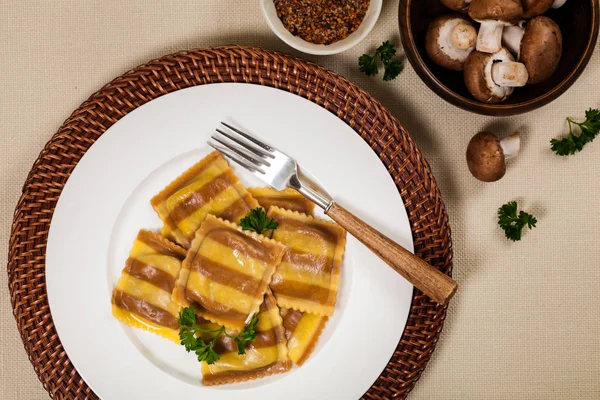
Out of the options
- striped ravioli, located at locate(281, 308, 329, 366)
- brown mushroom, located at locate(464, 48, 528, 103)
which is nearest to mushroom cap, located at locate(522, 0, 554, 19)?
brown mushroom, located at locate(464, 48, 528, 103)

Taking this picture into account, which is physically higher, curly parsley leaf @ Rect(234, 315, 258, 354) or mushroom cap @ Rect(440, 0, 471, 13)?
mushroom cap @ Rect(440, 0, 471, 13)

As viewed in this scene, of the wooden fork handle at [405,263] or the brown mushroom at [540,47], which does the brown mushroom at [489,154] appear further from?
the wooden fork handle at [405,263]

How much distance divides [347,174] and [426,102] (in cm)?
39

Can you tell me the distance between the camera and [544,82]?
1728 mm

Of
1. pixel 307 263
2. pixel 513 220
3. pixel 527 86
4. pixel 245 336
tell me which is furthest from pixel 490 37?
pixel 245 336

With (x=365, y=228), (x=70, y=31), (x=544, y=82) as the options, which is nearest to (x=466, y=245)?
(x=365, y=228)

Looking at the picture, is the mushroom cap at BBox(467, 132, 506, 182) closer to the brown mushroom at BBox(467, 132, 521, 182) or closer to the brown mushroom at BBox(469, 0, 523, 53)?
the brown mushroom at BBox(467, 132, 521, 182)

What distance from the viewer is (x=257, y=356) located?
5.90 feet

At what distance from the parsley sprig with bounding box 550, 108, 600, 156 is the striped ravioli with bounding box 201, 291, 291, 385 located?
102 cm

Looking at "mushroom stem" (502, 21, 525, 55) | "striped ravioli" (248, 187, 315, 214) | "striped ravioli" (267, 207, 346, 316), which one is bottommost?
"striped ravioli" (267, 207, 346, 316)

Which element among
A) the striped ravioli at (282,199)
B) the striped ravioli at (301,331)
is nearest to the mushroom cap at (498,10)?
the striped ravioli at (282,199)

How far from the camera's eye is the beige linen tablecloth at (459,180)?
74.7 inches

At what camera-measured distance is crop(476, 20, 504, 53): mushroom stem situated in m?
1.65

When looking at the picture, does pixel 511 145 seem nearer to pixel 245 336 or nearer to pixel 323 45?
pixel 323 45
